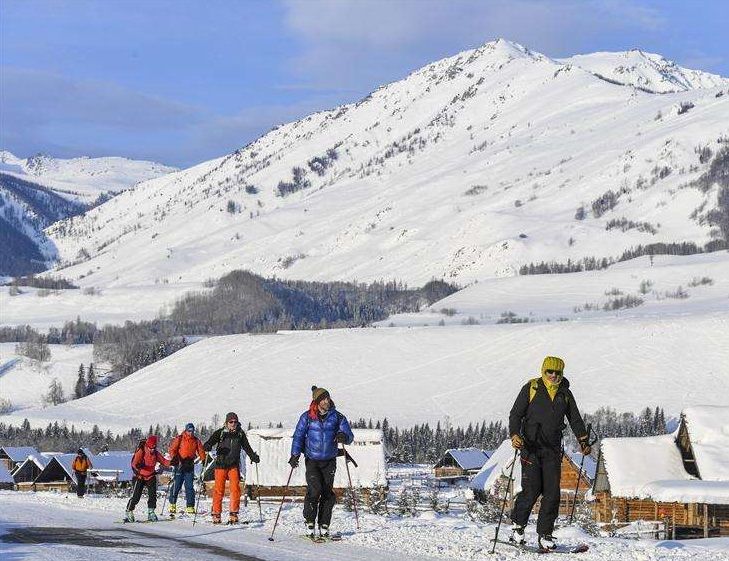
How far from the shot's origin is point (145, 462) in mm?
32406

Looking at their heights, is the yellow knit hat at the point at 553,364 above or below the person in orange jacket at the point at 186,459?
above

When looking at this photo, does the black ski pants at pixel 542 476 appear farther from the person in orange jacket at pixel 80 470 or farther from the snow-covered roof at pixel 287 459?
the snow-covered roof at pixel 287 459

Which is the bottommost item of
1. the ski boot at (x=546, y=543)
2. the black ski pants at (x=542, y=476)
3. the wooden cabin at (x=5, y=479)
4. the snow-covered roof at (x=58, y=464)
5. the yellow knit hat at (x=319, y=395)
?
the wooden cabin at (x=5, y=479)

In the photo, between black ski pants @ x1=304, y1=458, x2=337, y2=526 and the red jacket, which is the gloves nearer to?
black ski pants @ x1=304, y1=458, x2=337, y2=526

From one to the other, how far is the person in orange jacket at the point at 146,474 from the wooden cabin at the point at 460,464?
8134 centimetres

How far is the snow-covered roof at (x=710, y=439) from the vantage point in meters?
50.8

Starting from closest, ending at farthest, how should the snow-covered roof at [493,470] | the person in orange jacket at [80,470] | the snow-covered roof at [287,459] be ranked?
1. the person in orange jacket at [80,470]
2. the snow-covered roof at [287,459]
3. the snow-covered roof at [493,470]

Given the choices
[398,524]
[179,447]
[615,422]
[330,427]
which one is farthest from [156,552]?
[615,422]

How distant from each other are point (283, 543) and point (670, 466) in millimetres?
32935

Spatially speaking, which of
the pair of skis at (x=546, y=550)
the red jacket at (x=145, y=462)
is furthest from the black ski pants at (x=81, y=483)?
the pair of skis at (x=546, y=550)

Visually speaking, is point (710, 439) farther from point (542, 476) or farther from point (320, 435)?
point (542, 476)

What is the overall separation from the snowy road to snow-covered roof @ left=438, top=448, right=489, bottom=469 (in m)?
86.2

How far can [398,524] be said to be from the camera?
28500 millimetres

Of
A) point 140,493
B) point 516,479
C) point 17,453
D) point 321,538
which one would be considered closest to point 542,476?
point 321,538
